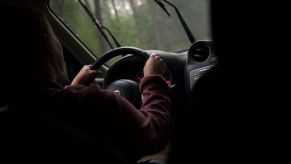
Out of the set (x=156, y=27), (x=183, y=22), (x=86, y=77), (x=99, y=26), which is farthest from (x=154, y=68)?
(x=99, y=26)

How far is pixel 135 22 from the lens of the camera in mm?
3367

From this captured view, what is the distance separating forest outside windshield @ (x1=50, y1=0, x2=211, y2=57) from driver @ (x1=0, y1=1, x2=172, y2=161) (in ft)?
4.44

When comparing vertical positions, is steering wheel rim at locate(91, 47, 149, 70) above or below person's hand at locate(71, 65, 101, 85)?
below

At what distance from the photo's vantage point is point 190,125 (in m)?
1.43

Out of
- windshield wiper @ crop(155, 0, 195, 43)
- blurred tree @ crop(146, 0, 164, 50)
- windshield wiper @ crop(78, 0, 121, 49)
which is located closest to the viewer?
windshield wiper @ crop(155, 0, 195, 43)

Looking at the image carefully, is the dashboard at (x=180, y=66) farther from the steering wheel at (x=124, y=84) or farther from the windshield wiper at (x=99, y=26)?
the windshield wiper at (x=99, y=26)

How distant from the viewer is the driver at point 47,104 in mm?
1513

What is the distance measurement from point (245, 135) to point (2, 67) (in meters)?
0.74

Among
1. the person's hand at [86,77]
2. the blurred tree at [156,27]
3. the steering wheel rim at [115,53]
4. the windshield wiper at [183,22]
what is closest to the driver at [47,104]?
the person's hand at [86,77]

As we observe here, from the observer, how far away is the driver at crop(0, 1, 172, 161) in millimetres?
1513

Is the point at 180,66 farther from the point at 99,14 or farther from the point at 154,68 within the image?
the point at 99,14

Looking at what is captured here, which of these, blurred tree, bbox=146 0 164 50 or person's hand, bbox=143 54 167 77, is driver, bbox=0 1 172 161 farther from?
blurred tree, bbox=146 0 164 50

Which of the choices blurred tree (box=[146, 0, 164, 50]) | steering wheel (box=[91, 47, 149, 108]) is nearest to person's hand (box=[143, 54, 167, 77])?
steering wheel (box=[91, 47, 149, 108])

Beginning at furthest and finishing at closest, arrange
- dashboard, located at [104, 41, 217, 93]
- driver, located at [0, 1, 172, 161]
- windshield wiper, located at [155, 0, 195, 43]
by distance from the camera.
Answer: windshield wiper, located at [155, 0, 195, 43] → dashboard, located at [104, 41, 217, 93] → driver, located at [0, 1, 172, 161]
